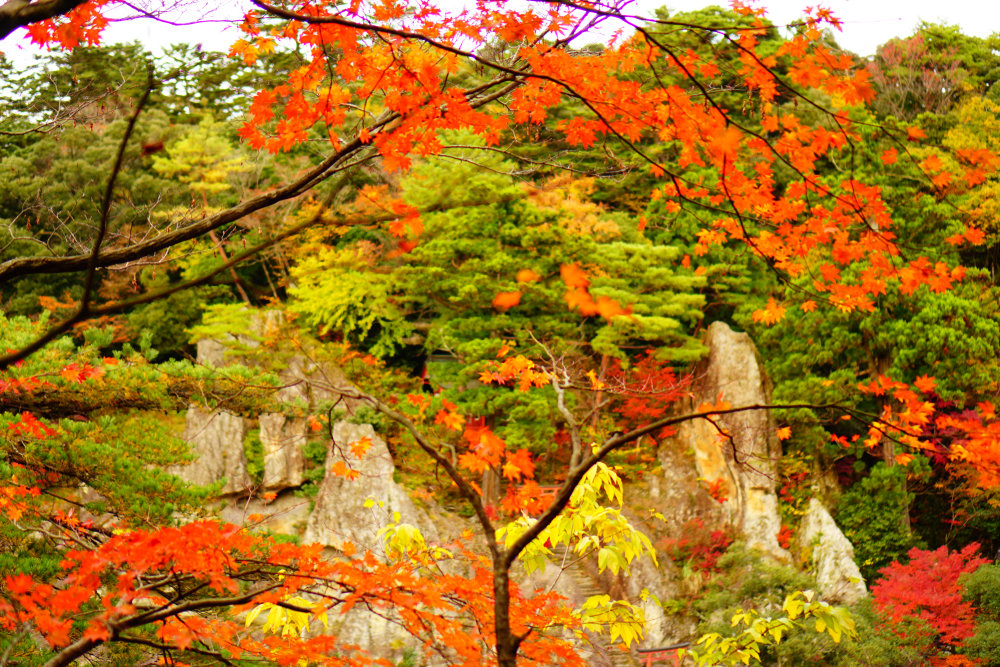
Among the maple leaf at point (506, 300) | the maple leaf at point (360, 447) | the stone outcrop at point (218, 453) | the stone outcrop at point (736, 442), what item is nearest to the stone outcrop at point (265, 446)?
the stone outcrop at point (218, 453)

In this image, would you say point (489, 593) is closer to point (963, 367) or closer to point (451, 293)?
point (451, 293)

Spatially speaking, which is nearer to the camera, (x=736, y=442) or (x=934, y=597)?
(x=934, y=597)

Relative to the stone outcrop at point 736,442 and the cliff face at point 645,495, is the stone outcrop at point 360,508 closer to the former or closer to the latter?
the cliff face at point 645,495

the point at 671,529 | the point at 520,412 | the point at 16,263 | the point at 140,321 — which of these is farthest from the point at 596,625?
the point at 140,321

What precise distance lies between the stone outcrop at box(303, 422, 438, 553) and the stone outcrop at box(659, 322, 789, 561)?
152 inches

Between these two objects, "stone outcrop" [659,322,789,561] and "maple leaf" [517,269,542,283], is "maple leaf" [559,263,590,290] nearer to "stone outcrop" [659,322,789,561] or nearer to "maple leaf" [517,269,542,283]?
"maple leaf" [517,269,542,283]

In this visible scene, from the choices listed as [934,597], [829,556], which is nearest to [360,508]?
[829,556]

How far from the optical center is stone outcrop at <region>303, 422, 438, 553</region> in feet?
33.1

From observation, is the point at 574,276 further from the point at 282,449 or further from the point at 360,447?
the point at 360,447

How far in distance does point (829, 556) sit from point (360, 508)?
6122 mm

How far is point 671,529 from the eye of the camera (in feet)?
35.9

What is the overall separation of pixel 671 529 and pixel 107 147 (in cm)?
1130

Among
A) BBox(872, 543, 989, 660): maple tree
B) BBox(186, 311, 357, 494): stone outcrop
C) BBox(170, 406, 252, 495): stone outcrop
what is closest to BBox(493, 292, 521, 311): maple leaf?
BBox(186, 311, 357, 494): stone outcrop

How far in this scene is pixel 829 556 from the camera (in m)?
9.79
